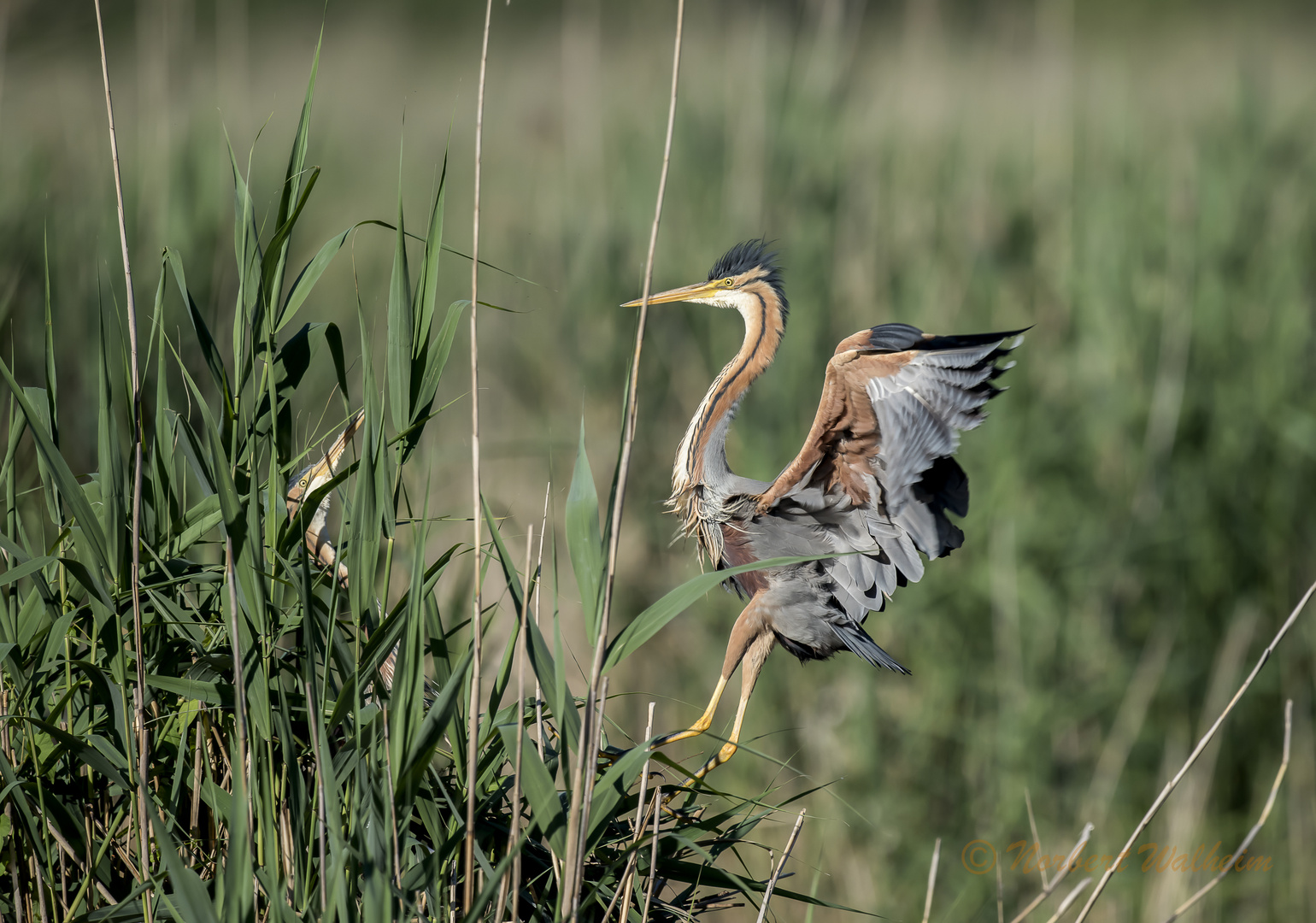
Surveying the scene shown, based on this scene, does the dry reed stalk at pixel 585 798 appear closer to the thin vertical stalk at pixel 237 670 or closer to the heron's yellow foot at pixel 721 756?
the heron's yellow foot at pixel 721 756

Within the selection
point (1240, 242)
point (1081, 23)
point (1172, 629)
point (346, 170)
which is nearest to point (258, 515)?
point (1172, 629)

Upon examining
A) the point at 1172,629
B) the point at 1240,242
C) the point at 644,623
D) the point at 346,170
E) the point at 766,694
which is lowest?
the point at 766,694

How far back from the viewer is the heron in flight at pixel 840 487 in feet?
2.73

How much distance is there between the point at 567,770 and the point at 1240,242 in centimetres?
326

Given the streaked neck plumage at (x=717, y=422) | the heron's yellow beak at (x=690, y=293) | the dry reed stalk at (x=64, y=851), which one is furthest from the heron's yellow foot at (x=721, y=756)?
the dry reed stalk at (x=64, y=851)

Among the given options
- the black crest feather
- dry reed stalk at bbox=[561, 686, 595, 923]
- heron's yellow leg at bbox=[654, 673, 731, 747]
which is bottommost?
dry reed stalk at bbox=[561, 686, 595, 923]

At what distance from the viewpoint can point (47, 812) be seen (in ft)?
3.29

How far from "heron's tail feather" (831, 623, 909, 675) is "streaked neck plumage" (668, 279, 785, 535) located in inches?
7.0

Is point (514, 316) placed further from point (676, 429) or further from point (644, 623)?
point (644, 623)

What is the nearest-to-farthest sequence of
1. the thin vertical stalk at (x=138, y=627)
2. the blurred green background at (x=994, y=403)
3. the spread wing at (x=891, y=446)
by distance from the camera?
1. the spread wing at (x=891, y=446)
2. the thin vertical stalk at (x=138, y=627)
3. the blurred green background at (x=994, y=403)

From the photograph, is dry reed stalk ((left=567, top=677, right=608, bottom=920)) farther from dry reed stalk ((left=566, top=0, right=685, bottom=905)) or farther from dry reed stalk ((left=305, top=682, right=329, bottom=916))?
dry reed stalk ((left=305, top=682, right=329, bottom=916))

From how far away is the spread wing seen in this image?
0.83 meters
